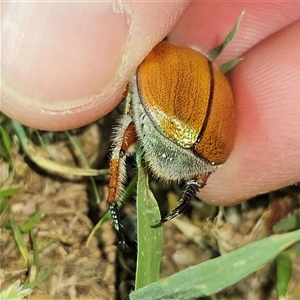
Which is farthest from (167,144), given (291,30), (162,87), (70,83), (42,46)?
(291,30)

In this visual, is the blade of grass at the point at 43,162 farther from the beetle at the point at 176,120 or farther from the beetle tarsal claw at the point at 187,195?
the beetle tarsal claw at the point at 187,195

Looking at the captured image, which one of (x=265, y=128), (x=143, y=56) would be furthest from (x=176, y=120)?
(x=265, y=128)

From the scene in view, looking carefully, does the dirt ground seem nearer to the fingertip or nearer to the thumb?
the fingertip

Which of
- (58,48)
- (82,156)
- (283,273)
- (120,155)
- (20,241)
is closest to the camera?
(58,48)

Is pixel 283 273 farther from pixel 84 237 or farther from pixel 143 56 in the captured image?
pixel 143 56

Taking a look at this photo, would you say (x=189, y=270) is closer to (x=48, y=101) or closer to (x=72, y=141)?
(x=48, y=101)
